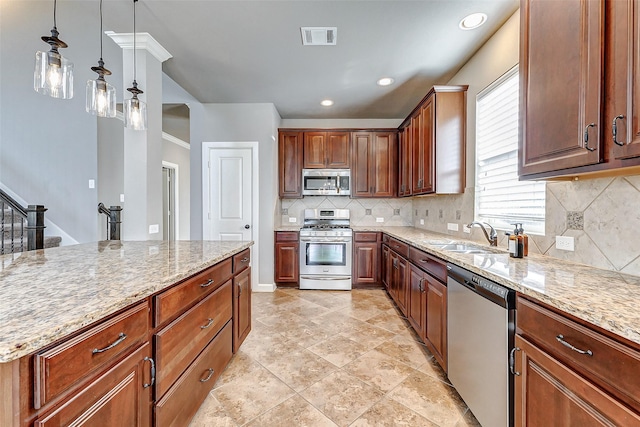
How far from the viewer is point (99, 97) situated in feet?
5.94

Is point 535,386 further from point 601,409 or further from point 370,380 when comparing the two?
point 370,380

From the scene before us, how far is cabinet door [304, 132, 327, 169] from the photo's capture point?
429 centimetres

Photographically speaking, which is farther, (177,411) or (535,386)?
(177,411)

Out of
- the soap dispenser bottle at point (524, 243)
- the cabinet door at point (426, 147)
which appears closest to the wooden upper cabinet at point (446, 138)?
the cabinet door at point (426, 147)

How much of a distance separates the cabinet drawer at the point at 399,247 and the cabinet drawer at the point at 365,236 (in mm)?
438

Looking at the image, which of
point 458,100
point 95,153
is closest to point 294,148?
point 458,100

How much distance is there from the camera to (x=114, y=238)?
2371mm

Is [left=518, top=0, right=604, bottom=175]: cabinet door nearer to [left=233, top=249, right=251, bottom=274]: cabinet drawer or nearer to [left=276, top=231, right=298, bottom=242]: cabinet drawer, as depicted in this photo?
[left=233, top=249, right=251, bottom=274]: cabinet drawer

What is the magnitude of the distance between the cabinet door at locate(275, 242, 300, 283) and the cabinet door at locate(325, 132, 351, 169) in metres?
1.43

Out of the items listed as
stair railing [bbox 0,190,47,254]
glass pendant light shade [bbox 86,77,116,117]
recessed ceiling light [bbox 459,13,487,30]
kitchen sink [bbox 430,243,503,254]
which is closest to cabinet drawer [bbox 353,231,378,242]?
kitchen sink [bbox 430,243,503,254]

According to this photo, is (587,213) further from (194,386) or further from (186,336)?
(194,386)


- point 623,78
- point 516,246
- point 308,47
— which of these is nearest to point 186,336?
point 516,246

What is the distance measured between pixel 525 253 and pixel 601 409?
3.69 feet

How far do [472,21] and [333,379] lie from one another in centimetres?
294
